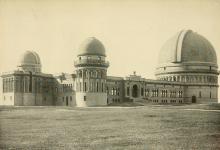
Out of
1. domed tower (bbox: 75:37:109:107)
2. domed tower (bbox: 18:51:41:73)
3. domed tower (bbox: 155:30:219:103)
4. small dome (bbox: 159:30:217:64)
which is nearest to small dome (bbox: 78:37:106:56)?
domed tower (bbox: 75:37:109:107)

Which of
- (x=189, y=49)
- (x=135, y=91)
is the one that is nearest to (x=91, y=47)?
Result: (x=135, y=91)

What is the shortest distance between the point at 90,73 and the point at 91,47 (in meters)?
4.45

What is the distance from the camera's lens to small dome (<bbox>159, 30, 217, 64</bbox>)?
93769mm

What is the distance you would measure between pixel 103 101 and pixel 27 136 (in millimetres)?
48824

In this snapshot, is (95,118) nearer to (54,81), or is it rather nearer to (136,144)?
(136,144)

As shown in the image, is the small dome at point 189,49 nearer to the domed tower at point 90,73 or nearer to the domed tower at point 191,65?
the domed tower at point 191,65

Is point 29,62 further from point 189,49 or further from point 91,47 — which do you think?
point 189,49

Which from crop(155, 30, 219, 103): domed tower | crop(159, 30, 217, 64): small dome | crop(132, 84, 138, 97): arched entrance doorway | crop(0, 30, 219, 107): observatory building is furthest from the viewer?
crop(155, 30, 219, 103): domed tower

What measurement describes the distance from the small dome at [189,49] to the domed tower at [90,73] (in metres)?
25.5

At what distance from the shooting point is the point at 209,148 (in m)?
22.4

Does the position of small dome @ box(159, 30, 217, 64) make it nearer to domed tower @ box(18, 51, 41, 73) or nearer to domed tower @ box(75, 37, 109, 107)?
domed tower @ box(75, 37, 109, 107)

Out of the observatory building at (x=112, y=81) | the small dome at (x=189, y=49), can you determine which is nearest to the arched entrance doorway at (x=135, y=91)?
the observatory building at (x=112, y=81)

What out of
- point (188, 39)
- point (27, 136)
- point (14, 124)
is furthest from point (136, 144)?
point (188, 39)

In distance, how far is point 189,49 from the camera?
9394cm
